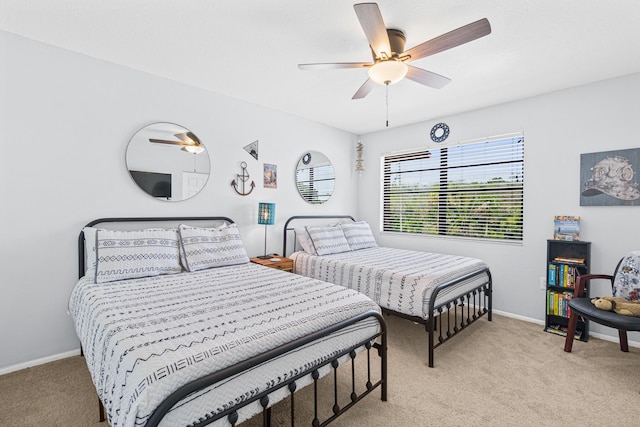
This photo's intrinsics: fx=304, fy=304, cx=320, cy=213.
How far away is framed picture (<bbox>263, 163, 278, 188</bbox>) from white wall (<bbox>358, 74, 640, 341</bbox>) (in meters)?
2.42

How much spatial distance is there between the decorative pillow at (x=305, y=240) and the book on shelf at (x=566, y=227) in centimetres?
263

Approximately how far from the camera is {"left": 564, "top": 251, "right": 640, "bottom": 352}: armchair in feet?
7.41

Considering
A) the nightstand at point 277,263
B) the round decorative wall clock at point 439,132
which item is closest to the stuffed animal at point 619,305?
the round decorative wall clock at point 439,132

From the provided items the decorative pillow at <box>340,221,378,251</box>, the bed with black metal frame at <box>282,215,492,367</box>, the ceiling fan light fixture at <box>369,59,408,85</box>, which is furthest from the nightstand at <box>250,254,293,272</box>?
the ceiling fan light fixture at <box>369,59,408,85</box>

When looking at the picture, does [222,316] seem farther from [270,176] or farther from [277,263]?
[270,176]

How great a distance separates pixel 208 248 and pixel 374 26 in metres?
2.27

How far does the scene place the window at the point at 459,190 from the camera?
368 centimetres

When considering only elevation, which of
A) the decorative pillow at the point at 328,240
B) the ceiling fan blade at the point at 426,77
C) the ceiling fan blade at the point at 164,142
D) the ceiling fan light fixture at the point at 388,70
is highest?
the ceiling fan blade at the point at 426,77

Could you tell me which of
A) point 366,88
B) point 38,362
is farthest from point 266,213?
point 38,362

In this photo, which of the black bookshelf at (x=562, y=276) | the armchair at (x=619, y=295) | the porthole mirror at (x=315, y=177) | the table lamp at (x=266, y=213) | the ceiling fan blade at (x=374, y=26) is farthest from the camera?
the porthole mirror at (x=315, y=177)

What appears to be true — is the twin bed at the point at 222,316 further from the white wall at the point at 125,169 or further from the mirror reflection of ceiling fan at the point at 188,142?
the mirror reflection of ceiling fan at the point at 188,142

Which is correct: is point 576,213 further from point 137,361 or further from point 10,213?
point 10,213

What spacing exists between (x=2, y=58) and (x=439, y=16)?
320 cm

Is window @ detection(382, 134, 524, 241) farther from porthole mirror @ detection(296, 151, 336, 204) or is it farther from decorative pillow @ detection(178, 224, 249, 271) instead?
decorative pillow @ detection(178, 224, 249, 271)
